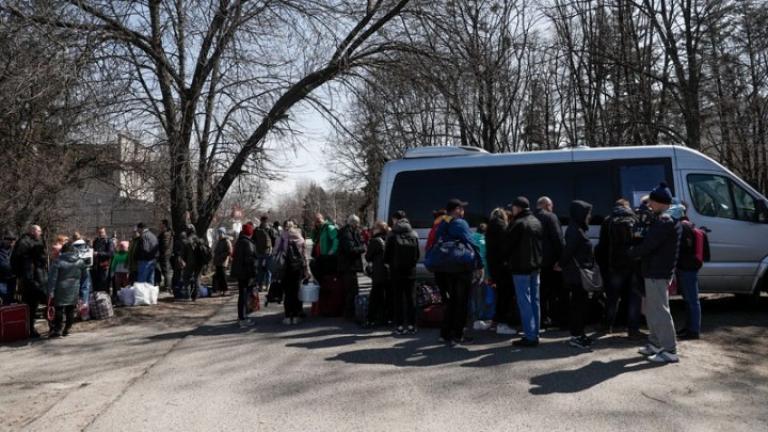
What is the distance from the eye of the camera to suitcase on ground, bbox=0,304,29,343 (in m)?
8.92

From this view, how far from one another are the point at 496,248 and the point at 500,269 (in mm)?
328

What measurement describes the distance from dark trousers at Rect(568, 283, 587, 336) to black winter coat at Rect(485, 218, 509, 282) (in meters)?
1.12

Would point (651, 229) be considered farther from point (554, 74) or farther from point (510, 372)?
point (554, 74)

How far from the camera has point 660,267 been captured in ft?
21.1

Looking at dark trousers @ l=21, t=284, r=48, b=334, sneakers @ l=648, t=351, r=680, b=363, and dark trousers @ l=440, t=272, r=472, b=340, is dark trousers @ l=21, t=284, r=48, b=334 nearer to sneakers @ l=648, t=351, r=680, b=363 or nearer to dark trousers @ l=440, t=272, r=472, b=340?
dark trousers @ l=440, t=272, r=472, b=340

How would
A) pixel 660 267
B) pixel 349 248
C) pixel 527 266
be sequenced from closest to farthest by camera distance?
pixel 660 267
pixel 527 266
pixel 349 248

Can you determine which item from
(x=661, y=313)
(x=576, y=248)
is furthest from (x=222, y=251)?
(x=661, y=313)

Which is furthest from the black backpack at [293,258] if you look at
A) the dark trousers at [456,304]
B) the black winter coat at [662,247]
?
the black winter coat at [662,247]

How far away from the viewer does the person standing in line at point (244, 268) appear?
941 centimetres

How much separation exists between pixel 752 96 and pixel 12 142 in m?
20.1

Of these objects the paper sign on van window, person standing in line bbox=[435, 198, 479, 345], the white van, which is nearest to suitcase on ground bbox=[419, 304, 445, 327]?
person standing in line bbox=[435, 198, 479, 345]

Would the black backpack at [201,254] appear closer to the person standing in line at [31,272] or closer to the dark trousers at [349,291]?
the person standing in line at [31,272]

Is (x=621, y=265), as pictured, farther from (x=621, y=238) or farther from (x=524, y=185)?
Answer: (x=524, y=185)

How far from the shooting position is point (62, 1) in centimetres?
1145
